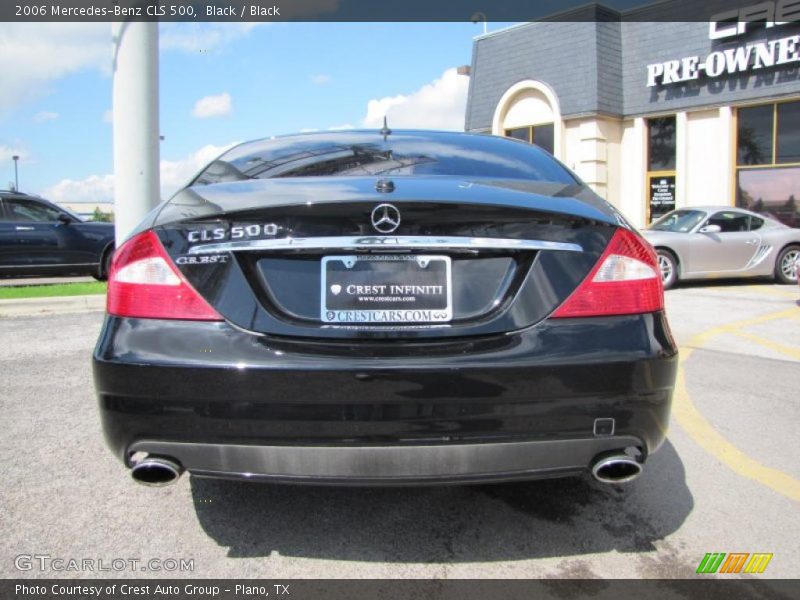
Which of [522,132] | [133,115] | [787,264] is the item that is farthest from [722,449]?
[522,132]

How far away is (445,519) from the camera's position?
2.73 meters

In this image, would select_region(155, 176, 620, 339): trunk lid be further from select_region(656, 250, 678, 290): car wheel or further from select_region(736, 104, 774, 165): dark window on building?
select_region(736, 104, 774, 165): dark window on building

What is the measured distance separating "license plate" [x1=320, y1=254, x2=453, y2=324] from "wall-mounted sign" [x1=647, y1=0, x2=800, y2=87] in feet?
52.3

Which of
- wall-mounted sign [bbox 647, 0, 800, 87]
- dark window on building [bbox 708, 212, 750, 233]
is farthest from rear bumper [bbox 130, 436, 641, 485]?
wall-mounted sign [bbox 647, 0, 800, 87]

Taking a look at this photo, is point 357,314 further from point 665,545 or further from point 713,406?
point 713,406

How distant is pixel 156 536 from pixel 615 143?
58.4 ft

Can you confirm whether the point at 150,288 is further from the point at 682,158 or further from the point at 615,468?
the point at 682,158

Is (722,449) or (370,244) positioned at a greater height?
(370,244)

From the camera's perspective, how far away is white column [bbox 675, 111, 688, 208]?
55.7ft

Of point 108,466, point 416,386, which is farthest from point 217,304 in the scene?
point 108,466

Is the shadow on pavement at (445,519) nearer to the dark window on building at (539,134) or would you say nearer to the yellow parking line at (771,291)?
the yellow parking line at (771,291)

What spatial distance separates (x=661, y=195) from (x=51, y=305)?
14.7 metres

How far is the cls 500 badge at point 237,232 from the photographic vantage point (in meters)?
2.15

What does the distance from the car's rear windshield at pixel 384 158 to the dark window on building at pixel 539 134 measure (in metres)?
15.9
